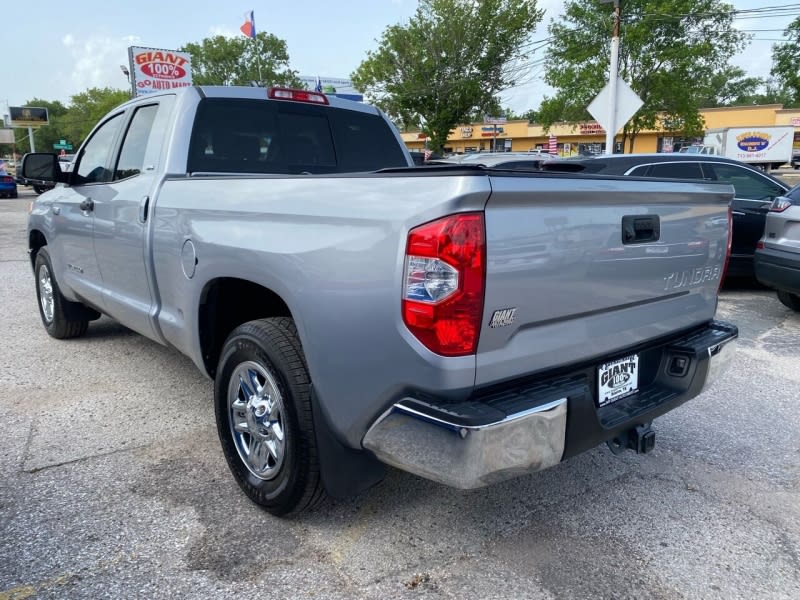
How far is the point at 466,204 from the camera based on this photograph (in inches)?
75.3

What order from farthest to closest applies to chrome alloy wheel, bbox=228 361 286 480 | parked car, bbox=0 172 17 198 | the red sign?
the red sign, parked car, bbox=0 172 17 198, chrome alloy wheel, bbox=228 361 286 480

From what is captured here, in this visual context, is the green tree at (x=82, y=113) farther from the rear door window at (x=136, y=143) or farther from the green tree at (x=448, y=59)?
the rear door window at (x=136, y=143)

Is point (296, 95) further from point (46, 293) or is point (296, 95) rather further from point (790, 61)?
point (790, 61)

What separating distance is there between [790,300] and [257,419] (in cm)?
610

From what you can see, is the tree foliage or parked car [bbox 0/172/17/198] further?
the tree foliage

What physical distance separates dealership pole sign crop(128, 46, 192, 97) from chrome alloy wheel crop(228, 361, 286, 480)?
23072mm

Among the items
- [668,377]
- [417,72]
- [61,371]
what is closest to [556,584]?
[668,377]

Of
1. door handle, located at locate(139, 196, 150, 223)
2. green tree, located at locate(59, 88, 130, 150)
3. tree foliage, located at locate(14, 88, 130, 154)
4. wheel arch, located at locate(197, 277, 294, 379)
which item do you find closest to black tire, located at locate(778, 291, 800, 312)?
wheel arch, located at locate(197, 277, 294, 379)

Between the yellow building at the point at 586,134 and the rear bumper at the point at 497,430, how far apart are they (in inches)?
1591

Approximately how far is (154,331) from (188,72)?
24.8 meters

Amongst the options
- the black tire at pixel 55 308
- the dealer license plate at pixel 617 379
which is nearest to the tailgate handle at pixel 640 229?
the dealer license plate at pixel 617 379

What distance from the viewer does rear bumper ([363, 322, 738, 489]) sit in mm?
1953

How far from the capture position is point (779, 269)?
5.97 m

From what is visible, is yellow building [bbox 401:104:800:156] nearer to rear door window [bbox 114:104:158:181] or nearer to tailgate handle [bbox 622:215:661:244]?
rear door window [bbox 114:104:158:181]
